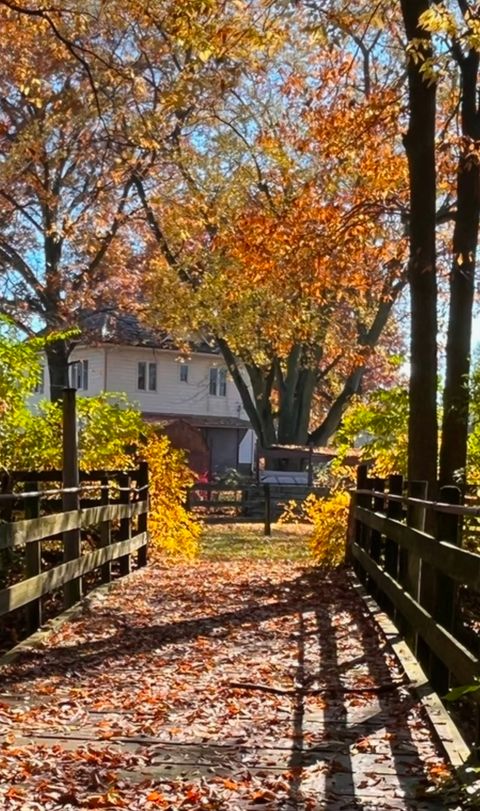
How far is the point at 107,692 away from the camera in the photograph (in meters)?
6.01

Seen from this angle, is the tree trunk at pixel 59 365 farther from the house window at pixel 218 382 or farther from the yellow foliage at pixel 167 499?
the yellow foliage at pixel 167 499

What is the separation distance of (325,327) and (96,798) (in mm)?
30314

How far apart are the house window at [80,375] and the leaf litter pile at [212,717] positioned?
127ft

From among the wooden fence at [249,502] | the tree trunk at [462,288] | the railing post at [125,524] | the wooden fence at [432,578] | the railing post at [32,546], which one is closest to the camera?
the wooden fence at [432,578]

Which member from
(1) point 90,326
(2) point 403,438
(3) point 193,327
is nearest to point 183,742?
(2) point 403,438

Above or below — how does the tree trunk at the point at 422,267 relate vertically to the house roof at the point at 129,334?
Result: below

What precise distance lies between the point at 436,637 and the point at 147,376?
41944 millimetres

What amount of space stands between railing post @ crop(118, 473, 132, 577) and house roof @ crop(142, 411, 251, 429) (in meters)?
33.0

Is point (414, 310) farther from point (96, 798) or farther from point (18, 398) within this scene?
point (96, 798)

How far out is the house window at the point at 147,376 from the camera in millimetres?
46750

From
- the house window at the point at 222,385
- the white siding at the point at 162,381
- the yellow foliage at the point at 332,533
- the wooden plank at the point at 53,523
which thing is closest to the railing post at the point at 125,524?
the wooden plank at the point at 53,523

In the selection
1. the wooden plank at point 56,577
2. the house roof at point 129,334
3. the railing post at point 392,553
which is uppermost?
the house roof at point 129,334

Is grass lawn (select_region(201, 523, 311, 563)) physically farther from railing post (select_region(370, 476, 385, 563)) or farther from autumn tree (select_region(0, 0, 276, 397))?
autumn tree (select_region(0, 0, 276, 397))

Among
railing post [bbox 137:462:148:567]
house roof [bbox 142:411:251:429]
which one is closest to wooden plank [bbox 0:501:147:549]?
railing post [bbox 137:462:148:567]
